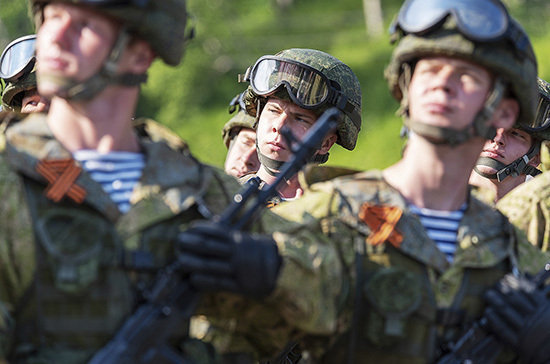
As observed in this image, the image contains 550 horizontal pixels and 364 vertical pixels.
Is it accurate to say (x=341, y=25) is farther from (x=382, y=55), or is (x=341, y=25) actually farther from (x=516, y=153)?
(x=516, y=153)

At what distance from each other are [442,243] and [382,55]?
28.2m

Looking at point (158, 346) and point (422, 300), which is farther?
point (422, 300)

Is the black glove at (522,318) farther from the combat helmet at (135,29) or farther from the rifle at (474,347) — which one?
the combat helmet at (135,29)

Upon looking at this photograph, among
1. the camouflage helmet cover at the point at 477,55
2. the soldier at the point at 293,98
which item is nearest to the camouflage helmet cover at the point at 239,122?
the soldier at the point at 293,98

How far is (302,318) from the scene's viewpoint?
6027 mm

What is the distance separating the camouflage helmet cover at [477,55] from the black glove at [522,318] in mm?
984

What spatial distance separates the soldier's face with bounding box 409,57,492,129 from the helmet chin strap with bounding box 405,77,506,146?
0.02 metres

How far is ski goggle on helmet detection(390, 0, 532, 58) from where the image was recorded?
6.31m

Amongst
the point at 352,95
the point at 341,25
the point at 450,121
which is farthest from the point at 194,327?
the point at 341,25

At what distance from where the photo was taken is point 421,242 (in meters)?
6.31

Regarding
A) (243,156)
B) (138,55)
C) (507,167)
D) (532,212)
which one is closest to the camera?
(138,55)

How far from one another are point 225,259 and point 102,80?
0.99 metres

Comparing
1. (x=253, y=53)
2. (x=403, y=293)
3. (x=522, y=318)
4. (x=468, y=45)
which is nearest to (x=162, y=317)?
(x=403, y=293)

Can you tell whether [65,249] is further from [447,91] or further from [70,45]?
[447,91]
